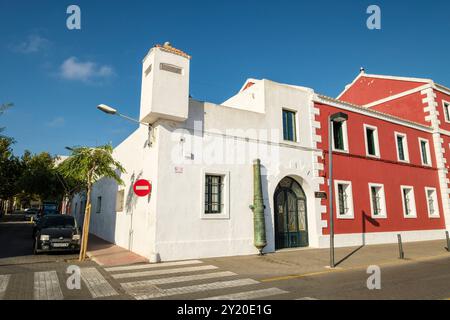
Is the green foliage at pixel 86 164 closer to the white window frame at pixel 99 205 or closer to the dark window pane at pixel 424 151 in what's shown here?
the white window frame at pixel 99 205

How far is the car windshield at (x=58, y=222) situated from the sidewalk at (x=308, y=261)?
6715mm

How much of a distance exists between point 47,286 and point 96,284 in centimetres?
101

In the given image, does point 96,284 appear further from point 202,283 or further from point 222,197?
point 222,197

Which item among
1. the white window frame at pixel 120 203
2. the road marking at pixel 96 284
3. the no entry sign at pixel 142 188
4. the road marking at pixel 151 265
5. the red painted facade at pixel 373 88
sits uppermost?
the red painted facade at pixel 373 88

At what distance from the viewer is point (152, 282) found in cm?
702

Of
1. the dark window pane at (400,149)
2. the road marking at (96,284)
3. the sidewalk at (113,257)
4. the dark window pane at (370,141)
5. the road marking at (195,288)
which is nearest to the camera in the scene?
the road marking at (195,288)

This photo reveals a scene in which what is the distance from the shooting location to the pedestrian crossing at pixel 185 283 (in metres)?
5.93

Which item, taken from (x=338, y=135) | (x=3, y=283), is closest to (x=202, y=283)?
(x=3, y=283)

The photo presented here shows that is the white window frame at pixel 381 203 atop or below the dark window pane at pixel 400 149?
below

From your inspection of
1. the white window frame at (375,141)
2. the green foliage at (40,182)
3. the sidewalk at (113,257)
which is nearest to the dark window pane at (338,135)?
the white window frame at (375,141)

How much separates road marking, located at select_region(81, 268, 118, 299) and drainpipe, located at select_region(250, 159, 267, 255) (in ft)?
19.3

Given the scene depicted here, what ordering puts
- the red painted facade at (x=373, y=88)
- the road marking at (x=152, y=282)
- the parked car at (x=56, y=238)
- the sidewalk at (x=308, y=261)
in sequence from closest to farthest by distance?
the road marking at (x=152, y=282) < the sidewalk at (x=308, y=261) < the parked car at (x=56, y=238) < the red painted facade at (x=373, y=88)

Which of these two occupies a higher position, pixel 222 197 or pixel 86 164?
pixel 86 164
